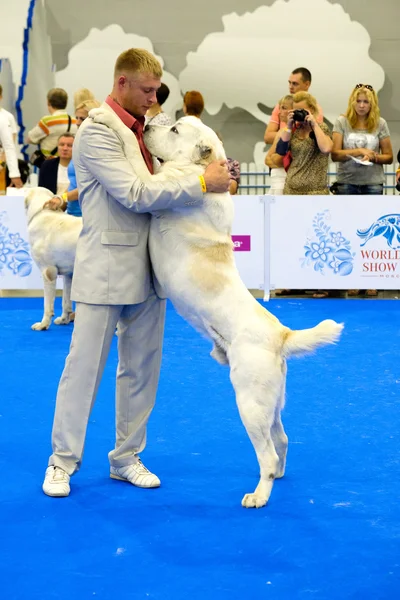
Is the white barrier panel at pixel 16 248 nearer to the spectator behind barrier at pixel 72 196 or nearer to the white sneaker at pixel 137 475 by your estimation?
the spectator behind barrier at pixel 72 196

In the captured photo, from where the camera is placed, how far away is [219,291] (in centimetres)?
362

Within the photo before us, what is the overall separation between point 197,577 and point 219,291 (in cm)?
124

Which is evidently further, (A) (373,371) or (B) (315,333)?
(A) (373,371)

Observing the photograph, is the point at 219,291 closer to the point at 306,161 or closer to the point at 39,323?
the point at 39,323

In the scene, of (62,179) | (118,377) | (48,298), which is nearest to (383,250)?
(62,179)

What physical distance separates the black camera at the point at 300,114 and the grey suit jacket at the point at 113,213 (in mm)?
5308

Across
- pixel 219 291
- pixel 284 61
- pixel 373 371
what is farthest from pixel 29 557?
pixel 284 61

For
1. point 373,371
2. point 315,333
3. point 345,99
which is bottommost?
point 373,371

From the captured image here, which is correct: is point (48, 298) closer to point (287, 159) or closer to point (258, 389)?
point (287, 159)

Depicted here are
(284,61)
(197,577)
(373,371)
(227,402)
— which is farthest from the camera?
(284,61)

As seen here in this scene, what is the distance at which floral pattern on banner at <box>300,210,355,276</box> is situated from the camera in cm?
872

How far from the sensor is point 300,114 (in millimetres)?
8648

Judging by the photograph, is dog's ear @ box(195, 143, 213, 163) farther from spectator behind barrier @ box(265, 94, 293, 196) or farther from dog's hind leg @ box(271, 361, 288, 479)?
spectator behind barrier @ box(265, 94, 293, 196)

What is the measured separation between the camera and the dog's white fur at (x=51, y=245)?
7.38 meters
